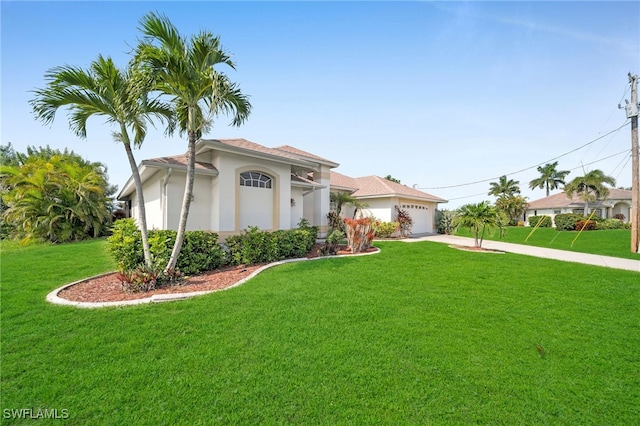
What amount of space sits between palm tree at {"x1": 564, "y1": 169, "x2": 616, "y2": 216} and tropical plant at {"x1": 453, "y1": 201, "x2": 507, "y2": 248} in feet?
104

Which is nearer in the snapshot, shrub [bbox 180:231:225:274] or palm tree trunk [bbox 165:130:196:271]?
palm tree trunk [bbox 165:130:196:271]

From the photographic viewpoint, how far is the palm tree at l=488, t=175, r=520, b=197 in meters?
50.5

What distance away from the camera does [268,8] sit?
919 cm

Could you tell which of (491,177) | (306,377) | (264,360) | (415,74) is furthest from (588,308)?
(491,177)

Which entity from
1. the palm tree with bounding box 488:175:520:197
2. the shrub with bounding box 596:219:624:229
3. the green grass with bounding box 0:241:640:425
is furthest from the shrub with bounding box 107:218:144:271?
the palm tree with bounding box 488:175:520:197

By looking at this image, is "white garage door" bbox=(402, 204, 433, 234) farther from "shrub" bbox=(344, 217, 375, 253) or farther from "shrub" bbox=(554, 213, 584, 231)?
"shrub" bbox=(554, 213, 584, 231)

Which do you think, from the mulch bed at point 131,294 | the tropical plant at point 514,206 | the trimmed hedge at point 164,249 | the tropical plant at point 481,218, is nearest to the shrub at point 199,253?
the trimmed hedge at point 164,249

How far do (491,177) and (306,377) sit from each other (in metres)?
36.3

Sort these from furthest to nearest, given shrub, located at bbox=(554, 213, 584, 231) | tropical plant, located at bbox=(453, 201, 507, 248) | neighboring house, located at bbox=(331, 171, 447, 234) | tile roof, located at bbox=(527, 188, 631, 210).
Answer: tile roof, located at bbox=(527, 188, 631, 210), shrub, located at bbox=(554, 213, 584, 231), neighboring house, located at bbox=(331, 171, 447, 234), tropical plant, located at bbox=(453, 201, 507, 248)

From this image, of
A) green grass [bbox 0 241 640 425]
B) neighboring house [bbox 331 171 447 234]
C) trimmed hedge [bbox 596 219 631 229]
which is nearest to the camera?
green grass [bbox 0 241 640 425]

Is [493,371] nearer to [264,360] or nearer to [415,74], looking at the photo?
[264,360]

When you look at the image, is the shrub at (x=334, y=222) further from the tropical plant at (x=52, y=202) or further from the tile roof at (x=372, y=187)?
the tropical plant at (x=52, y=202)

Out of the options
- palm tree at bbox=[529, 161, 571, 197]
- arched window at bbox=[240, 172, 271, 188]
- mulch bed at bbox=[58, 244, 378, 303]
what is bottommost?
mulch bed at bbox=[58, 244, 378, 303]

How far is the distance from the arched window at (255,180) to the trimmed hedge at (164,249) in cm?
315
